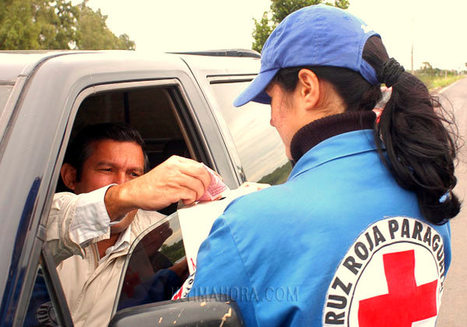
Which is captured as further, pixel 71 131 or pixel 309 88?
pixel 71 131

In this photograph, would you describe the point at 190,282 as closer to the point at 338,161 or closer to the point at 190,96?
the point at 338,161

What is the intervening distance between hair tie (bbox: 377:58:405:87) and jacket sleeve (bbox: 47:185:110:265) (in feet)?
3.16

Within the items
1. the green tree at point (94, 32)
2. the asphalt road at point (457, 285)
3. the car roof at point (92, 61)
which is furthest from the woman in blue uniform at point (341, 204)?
the green tree at point (94, 32)

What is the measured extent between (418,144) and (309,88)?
31cm

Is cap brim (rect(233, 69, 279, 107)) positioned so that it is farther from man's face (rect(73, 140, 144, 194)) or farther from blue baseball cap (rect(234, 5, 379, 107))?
man's face (rect(73, 140, 144, 194))

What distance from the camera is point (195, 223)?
151 cm

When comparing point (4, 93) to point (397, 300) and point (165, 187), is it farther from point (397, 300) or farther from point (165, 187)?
point (397, 300)

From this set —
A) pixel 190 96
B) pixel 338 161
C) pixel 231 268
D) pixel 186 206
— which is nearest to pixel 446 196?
pixel 338 161

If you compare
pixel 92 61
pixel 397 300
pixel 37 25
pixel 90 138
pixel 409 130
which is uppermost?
pixel 37 25

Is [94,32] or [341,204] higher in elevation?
Result: [94,32]

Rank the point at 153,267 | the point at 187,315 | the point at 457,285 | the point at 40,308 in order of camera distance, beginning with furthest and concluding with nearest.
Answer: the point at 457,285 < the point at 153,267 < the point at 40,308 < the point at 187,315

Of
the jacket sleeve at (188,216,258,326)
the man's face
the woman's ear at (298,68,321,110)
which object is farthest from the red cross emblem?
the man's face

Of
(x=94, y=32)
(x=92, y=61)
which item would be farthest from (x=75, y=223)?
(x=94, y=32)

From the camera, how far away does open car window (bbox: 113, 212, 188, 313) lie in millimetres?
1497
